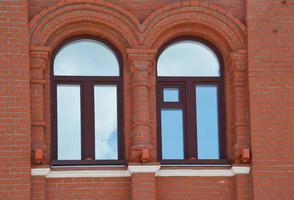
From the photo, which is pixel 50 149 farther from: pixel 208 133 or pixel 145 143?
pixel 208 133

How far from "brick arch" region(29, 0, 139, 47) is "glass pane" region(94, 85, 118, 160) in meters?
0.88

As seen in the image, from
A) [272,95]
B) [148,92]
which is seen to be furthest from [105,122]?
[272,95]

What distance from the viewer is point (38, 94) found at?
1592 cm

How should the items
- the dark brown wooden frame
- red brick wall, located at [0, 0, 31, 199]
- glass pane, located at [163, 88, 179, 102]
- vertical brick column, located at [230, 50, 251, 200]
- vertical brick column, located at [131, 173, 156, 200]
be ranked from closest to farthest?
1. red brick wall, located at [0, 0, 31, 199]
2. vertical brick column, located at [131, 173, 156, 200]
3. vertical brick column, located at [230, 50, 251, 200]
4. the dark brown wooden frame
5. glass pane, located at [163, 88, 179, 102]

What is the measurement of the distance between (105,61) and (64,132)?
53.0 inches

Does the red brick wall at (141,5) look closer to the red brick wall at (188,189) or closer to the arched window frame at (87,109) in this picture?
the arched window frame at (87,109)

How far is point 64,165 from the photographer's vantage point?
15961mm

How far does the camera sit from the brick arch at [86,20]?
1611 centimetres

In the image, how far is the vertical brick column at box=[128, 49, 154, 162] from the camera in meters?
15.9

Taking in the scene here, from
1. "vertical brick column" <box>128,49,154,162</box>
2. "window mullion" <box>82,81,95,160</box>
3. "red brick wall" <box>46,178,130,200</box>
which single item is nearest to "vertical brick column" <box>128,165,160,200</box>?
"vertical brick column" <box>128,49,154,162</box>

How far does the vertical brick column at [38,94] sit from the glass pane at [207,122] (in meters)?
2.51

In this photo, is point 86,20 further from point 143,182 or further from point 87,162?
point 143,182

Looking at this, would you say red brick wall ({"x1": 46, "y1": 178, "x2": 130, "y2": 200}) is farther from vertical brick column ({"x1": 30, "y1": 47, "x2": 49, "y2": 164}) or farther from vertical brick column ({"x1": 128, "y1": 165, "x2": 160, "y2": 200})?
vertical brick column ({"x1": 30, "y1": 47, "x2": 49, "y2": 164})

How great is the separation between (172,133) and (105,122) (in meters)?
1.10
